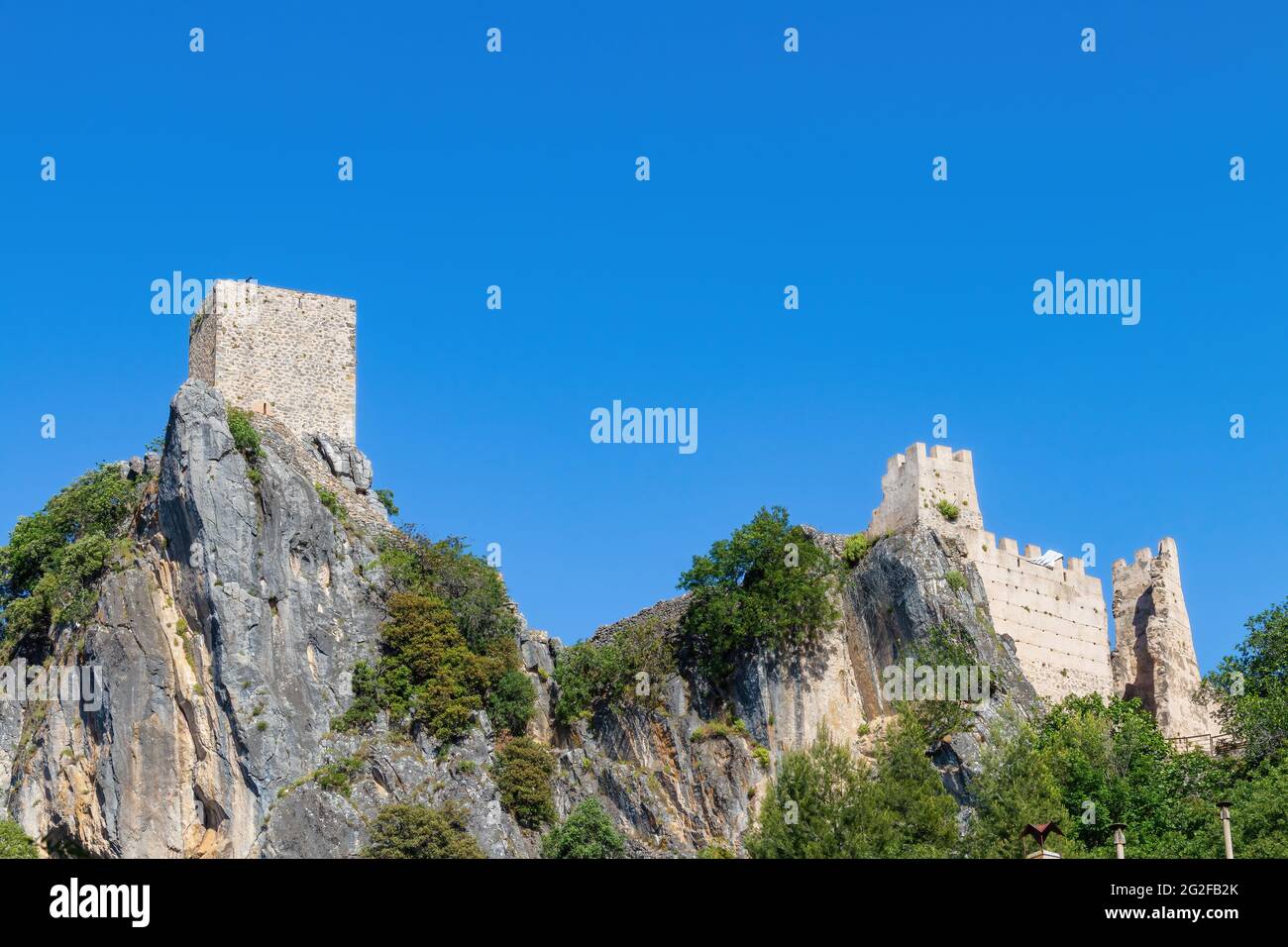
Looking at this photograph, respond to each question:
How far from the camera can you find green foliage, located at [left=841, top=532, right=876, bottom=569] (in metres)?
64.8

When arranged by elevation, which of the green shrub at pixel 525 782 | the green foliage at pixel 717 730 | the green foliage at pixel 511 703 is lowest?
the green shrub at pixel 525 782

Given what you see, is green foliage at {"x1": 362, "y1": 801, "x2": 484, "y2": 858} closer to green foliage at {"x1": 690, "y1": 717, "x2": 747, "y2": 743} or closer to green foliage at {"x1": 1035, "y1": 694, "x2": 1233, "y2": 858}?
green foliage at {"x1": 690, "y1": 717, "x2": 747, "y2": 743}

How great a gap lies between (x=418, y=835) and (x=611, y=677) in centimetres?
1069

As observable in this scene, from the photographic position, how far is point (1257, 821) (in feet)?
169

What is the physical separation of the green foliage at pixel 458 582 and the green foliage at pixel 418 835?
7.69 meters

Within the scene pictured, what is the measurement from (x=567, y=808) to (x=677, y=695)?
5933 mm

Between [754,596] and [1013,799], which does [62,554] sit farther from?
[1013,799]

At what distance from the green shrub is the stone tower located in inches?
782

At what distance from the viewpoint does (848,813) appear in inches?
1928

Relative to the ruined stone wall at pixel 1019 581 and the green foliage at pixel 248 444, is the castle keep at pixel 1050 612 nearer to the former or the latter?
the ruined stone wall at pixel 1019 581

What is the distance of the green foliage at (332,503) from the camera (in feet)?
208

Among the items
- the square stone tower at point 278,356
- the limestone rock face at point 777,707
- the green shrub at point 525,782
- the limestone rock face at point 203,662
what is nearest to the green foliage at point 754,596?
the limestone rock face at point 777,707
